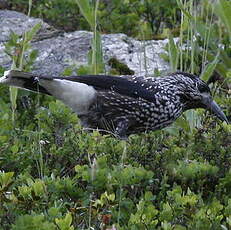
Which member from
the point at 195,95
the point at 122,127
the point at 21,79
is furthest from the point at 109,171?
the point at 195,95

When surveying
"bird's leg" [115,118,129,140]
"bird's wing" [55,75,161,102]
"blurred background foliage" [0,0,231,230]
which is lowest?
"bird's leg" [115,118,129,140]

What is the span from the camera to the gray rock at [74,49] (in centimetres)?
856

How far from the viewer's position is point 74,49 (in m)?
9.00

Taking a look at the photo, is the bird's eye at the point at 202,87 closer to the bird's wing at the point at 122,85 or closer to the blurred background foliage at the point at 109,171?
the blurred background foliage at the point at 109,171

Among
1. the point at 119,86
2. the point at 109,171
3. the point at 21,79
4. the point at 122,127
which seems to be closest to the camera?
the point at 109,171

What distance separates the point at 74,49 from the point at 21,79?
2.90m

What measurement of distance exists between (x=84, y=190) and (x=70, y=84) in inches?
72.3

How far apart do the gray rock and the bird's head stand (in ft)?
4.12

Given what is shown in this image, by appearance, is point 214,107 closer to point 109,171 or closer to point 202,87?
point 202,87

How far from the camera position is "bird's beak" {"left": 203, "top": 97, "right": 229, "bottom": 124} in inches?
269

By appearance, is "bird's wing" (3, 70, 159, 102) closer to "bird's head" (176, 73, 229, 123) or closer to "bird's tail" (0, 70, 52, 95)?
"bird's tail" (0, 70, 52, 95)

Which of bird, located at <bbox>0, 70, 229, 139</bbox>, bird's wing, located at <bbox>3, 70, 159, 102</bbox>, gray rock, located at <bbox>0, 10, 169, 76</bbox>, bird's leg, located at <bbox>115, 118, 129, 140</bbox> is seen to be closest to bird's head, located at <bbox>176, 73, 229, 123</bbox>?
bird, located at <bbox>0, 70, 229, 139</bbox>

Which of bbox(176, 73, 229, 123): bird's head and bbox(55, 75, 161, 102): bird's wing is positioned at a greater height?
bbox(55, 75, 161, 102): bird's wing

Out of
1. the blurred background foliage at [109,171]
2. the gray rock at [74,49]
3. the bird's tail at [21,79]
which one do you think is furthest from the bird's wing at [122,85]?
the gray rock at [74,49]
